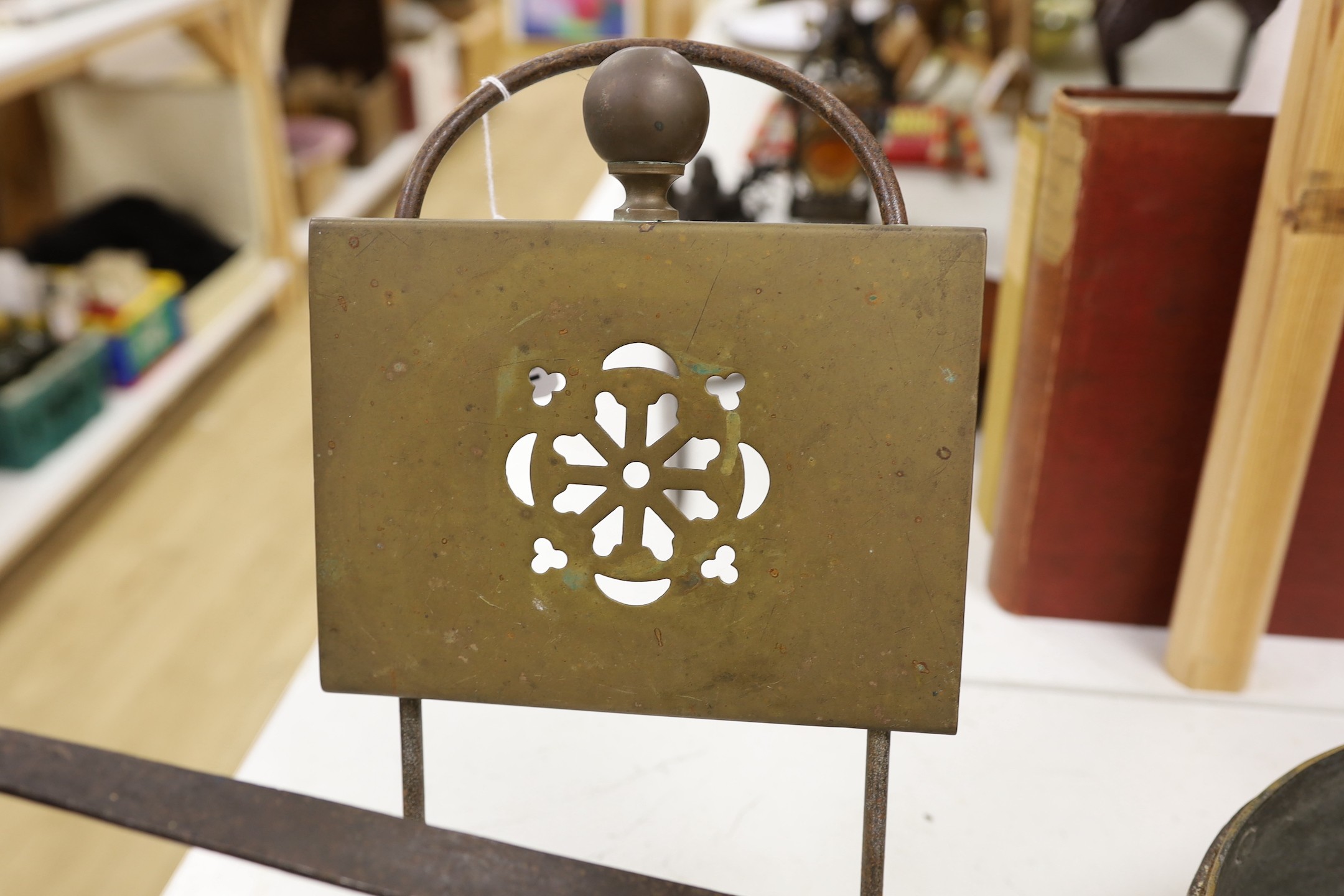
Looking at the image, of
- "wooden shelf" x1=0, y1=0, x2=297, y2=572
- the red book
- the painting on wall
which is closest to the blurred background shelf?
"wooden shelf" x1=0, y1=0, x2=297, y2=572

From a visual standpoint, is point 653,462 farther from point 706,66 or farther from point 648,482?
point 706,66

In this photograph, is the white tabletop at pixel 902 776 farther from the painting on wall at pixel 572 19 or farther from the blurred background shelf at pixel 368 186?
the painting on wall at pixel 572 19

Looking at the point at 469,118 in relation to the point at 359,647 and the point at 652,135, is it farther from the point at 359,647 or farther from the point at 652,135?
the point at 359,647

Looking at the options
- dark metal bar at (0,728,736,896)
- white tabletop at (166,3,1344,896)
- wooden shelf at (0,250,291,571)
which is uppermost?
dark metal bar at (0,728,736,896)

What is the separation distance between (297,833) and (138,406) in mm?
1873

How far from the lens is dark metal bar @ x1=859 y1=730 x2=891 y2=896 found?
50 centimetres

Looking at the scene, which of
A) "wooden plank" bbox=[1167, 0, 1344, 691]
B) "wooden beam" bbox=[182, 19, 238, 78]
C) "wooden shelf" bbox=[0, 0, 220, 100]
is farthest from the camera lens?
"wooden beam" bbox=[182, 19, 238, 78]

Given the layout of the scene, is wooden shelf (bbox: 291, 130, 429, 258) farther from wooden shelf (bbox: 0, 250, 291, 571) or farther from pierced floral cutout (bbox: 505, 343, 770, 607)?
pierced floral cutout (bbox: 505, 343, 770, 607)

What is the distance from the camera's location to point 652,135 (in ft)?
1.53

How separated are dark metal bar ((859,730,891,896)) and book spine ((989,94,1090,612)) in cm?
34

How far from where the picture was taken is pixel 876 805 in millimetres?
498

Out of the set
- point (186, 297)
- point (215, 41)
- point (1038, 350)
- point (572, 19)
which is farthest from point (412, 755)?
point (572, 19)

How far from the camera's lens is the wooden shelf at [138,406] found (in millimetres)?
1747

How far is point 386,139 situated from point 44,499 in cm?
198
